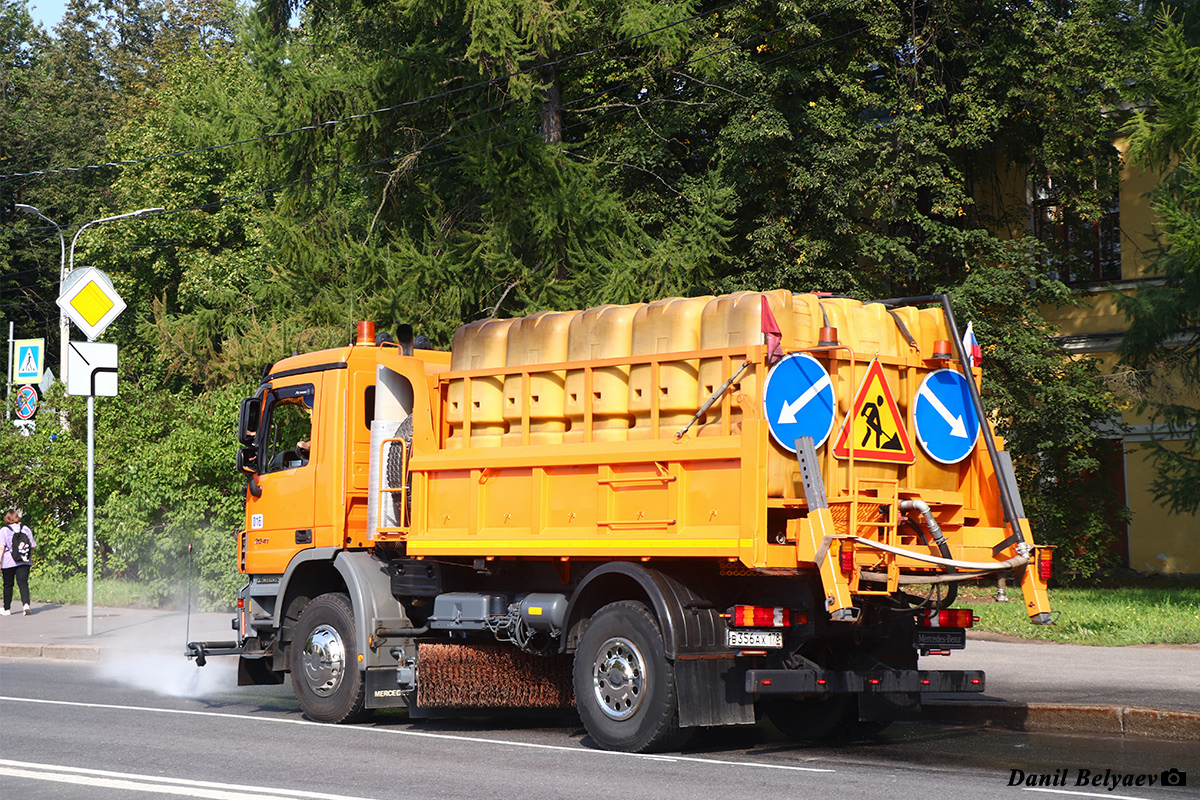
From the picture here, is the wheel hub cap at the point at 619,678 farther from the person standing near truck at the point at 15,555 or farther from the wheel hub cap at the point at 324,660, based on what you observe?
the person standing near truck at the point at 15,555

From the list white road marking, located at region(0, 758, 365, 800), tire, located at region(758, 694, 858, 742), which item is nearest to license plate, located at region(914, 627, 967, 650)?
tire, located at region(758, 694, 858, 742)

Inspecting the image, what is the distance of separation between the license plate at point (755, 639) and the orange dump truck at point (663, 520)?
0.04ft

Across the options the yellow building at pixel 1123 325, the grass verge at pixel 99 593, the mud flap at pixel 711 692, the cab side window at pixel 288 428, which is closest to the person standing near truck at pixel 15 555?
the grass verge at pixel 99 593

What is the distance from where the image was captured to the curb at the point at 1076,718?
32.0 ft

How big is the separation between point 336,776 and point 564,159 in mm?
15374

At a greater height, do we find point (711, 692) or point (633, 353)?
point (633, 353)

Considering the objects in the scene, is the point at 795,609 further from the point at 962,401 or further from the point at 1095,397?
the point at 1095,397

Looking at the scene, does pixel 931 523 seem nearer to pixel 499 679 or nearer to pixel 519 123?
pixel 499 679

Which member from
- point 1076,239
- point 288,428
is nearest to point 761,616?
point 288,428

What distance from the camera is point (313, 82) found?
22859 millimetres

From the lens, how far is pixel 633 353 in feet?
31.0

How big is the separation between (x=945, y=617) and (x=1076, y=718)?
1508 millimetres

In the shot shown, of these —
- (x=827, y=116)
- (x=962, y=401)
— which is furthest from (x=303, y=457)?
(x=827, y=116)

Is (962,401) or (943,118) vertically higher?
(943,118)
